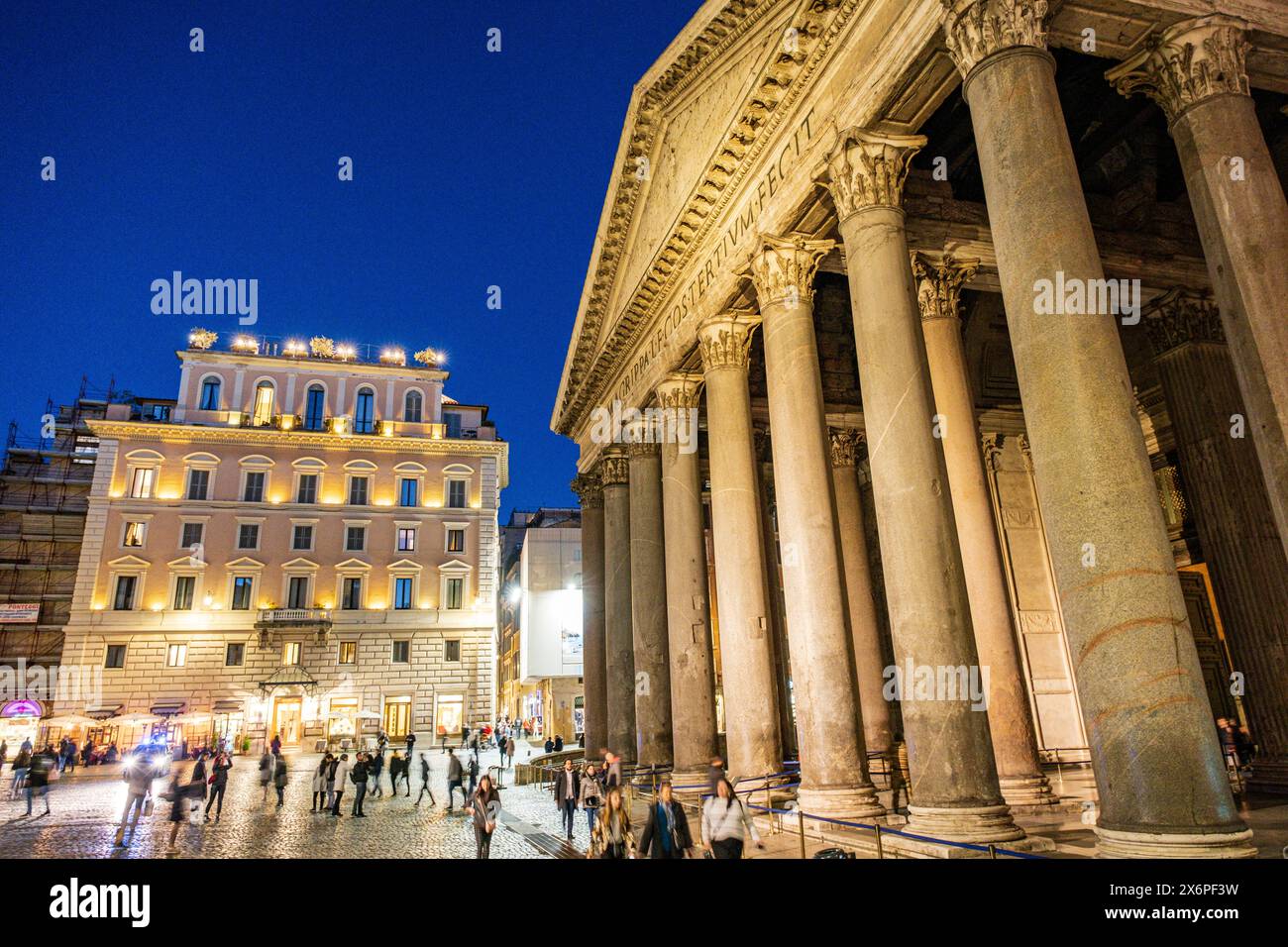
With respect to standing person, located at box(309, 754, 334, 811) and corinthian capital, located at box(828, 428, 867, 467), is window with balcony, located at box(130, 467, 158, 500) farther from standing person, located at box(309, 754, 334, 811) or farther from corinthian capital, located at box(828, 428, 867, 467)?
corinthian capital, located at box(828, 428, 867, 467)

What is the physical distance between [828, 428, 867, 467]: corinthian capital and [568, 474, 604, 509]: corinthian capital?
26.4ft

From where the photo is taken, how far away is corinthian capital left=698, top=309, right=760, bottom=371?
561 inches

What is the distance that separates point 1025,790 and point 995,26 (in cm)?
934

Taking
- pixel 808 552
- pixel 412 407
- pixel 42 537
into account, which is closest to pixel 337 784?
pixel 808 552

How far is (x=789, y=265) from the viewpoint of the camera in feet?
39.1

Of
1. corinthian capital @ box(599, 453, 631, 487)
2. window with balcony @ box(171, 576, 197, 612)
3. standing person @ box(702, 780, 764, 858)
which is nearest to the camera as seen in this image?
standing person @ box(702, 780, 764, 858)

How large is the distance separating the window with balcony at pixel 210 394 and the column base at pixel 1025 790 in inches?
1736

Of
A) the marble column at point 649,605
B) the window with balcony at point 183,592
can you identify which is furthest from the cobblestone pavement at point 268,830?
the window with balcony at point 183,592

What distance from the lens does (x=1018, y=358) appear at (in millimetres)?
6918

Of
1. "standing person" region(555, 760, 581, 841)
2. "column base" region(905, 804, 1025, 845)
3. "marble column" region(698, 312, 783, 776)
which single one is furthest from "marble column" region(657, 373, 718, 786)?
"column base" region(905, 804, 1025, 845)

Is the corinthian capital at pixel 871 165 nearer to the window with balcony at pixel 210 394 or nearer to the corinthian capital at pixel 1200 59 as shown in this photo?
the corinthian capital at pixel 1200 59

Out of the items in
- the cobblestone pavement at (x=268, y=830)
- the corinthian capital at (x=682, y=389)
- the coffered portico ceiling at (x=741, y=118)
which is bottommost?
the cobblestone pavement at (x=268, y=830)

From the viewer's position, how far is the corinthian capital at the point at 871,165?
9.84m
